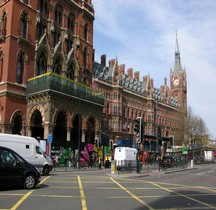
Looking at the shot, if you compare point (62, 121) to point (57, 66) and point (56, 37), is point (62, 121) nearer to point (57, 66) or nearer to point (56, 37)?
point (57, 66)

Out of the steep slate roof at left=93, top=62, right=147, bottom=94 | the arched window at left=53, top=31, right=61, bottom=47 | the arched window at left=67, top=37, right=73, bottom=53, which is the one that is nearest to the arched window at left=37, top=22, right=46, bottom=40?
the arched window at left=53, top=31, right=61, bottom=47

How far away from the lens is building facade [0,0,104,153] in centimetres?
3384

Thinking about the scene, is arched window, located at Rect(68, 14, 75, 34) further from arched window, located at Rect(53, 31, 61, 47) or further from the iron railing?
the iron railing

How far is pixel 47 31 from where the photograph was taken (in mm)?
39312

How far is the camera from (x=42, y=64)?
3844 centimetres

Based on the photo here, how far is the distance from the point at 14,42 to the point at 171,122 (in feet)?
277

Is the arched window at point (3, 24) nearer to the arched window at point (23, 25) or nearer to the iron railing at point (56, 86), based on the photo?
the arched window at point (23, 25)

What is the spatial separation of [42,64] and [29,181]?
1062 inches

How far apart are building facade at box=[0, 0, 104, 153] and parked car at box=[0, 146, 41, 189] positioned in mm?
16693

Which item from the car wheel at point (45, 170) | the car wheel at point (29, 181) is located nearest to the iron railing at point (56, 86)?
the car wheel at point (45, 170)

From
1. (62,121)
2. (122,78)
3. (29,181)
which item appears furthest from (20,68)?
(122,78)

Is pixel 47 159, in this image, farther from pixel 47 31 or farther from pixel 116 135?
pixel 116 135

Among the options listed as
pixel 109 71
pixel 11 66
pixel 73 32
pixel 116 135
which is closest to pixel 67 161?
pixel 11 66

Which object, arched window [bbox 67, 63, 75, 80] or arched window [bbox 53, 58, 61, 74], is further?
arched window [bbox 67, 63, 75, 80]
